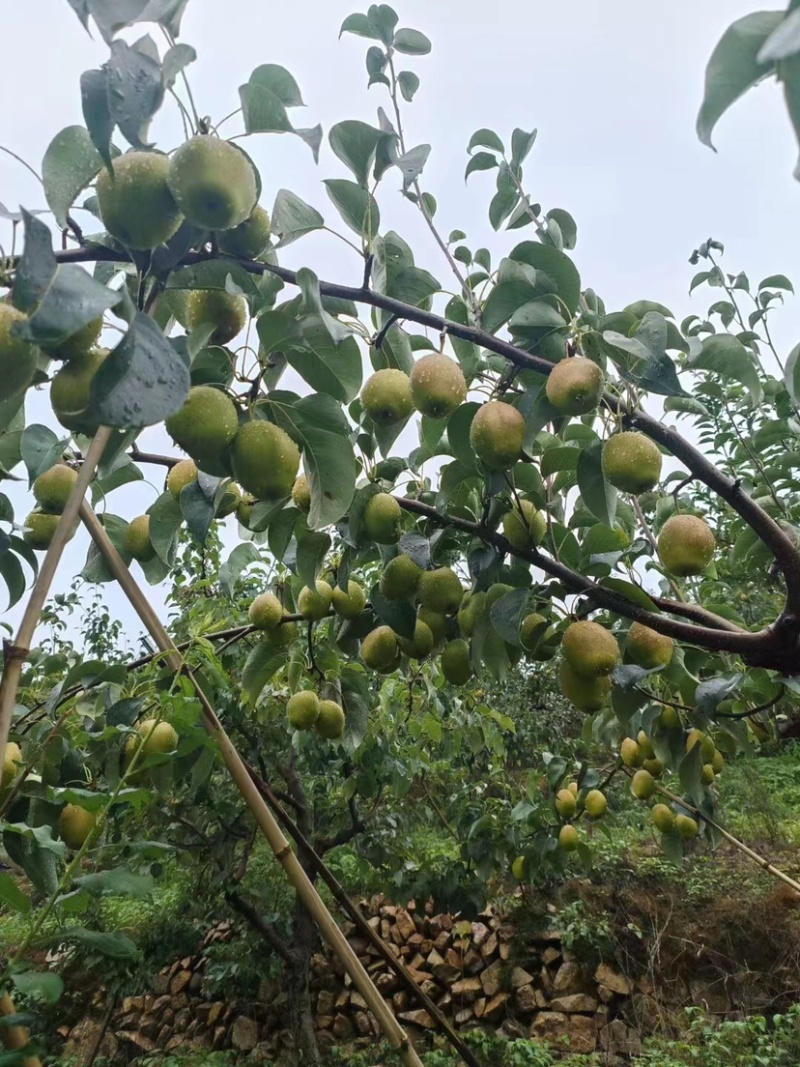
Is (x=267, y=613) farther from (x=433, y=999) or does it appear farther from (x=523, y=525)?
(x=433, y=999)

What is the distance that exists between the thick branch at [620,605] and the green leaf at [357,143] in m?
0.43

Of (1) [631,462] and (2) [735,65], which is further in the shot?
(1) [631,462]

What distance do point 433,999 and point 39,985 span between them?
374 cm

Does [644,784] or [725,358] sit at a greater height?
[725,358]

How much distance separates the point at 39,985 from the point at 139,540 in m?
0.67

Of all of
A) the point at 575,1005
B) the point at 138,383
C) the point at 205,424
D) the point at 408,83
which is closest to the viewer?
the point at 138,383

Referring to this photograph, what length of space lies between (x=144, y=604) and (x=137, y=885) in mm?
264

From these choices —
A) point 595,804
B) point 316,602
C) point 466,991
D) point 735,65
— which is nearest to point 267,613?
point 316,602

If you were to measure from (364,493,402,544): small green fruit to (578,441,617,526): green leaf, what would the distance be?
0.83ft

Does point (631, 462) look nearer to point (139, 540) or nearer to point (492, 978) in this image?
point (139, 540)

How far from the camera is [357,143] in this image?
0.86 meters

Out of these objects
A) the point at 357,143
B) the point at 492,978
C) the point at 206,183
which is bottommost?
the point at 492,978

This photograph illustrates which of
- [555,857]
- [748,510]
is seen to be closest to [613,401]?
[748,510]

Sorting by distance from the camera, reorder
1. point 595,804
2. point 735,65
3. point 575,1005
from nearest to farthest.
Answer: point 735,65 < point 595,804 < point 575,1005
